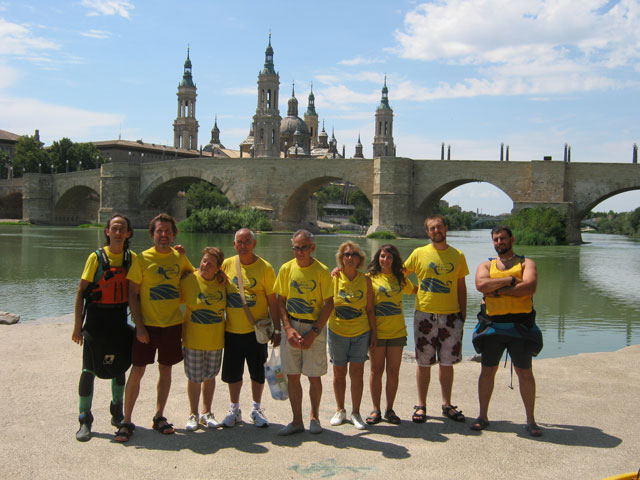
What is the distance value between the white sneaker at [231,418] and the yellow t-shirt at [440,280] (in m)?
1.39

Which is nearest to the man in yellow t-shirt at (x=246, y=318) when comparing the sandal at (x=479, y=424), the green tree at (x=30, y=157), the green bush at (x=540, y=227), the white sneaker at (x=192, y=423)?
the white sneaker at (x=192, y=423)

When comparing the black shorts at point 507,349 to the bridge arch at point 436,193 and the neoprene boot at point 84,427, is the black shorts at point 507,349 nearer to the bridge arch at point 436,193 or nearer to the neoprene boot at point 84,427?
the neoprene boot at point 84,427

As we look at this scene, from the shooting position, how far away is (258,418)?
393 cm

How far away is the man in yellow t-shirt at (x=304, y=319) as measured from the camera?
152 inches

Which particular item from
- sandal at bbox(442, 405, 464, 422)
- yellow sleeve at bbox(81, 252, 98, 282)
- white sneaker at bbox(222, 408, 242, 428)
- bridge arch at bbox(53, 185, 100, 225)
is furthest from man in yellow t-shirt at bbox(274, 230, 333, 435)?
bridge arch at bbox(53, 185, 100, 225)

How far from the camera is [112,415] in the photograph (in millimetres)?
3857

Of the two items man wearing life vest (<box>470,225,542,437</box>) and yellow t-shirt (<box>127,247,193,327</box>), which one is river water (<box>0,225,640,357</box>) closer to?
man wearing life vest (<box>470,225,542,437</box>)

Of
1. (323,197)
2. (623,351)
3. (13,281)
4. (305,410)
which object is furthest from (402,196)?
(323,197)

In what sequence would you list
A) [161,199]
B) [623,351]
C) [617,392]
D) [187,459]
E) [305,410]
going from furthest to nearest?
[161,199] → [623,351] → [617,392] → [305,410] → [187,459]

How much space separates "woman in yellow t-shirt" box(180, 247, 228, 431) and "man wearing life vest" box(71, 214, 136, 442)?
380mm

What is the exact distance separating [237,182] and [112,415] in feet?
133

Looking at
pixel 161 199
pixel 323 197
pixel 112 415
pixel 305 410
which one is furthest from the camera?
pixel 323 197

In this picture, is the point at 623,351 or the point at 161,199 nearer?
the point at 623,351

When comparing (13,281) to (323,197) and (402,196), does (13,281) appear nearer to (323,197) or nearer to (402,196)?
(402,196)
